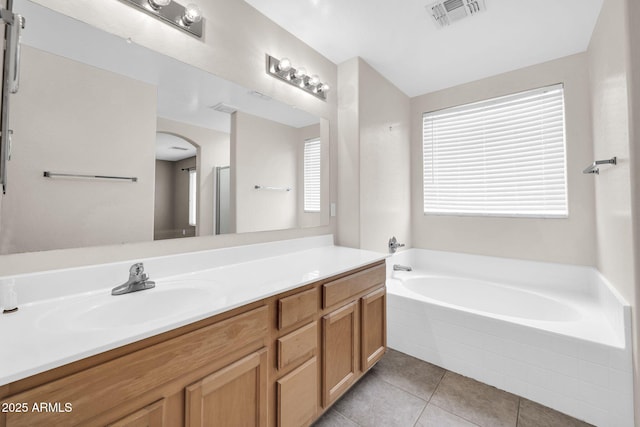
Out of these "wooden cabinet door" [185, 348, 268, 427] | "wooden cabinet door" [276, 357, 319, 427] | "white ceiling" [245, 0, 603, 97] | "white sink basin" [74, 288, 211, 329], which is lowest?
"wooden cabinet door" [276, 357, 319, 427]

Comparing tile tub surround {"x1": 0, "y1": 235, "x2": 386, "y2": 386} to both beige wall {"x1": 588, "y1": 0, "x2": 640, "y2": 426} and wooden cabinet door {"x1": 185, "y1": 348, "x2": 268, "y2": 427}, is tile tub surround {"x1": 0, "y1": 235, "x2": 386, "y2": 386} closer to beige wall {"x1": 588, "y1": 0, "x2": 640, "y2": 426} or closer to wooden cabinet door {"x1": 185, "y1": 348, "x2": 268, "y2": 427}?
wooden cabinet door {"x1": 185, "y1": 348, "x2": 268, "y2": 427}

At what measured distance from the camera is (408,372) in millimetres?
1923

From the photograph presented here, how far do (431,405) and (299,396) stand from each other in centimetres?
92

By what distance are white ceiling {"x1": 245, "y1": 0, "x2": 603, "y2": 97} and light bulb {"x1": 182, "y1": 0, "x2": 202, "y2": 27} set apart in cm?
48

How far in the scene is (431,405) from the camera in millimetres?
1604

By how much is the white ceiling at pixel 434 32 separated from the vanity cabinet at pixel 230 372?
67.6 inches

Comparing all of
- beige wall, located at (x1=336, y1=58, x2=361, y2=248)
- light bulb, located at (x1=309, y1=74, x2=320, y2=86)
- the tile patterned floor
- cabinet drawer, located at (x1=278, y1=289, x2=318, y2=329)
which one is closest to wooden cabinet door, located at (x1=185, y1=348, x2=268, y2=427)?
cabinet drawer, located at (x1=278, y1=289, x2=318, y2=329)

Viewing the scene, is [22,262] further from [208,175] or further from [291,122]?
[291,122]

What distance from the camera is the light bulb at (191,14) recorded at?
1.31 metres

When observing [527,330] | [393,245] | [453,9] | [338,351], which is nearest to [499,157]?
[393,245]

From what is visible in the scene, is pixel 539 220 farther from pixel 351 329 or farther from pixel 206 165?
pixel 206 165

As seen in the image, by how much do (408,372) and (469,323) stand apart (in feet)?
1.84

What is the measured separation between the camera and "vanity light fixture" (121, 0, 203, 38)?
123 cm

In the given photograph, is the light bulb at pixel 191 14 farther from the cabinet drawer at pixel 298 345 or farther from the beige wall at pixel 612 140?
the beige wall at pixel 612 140
